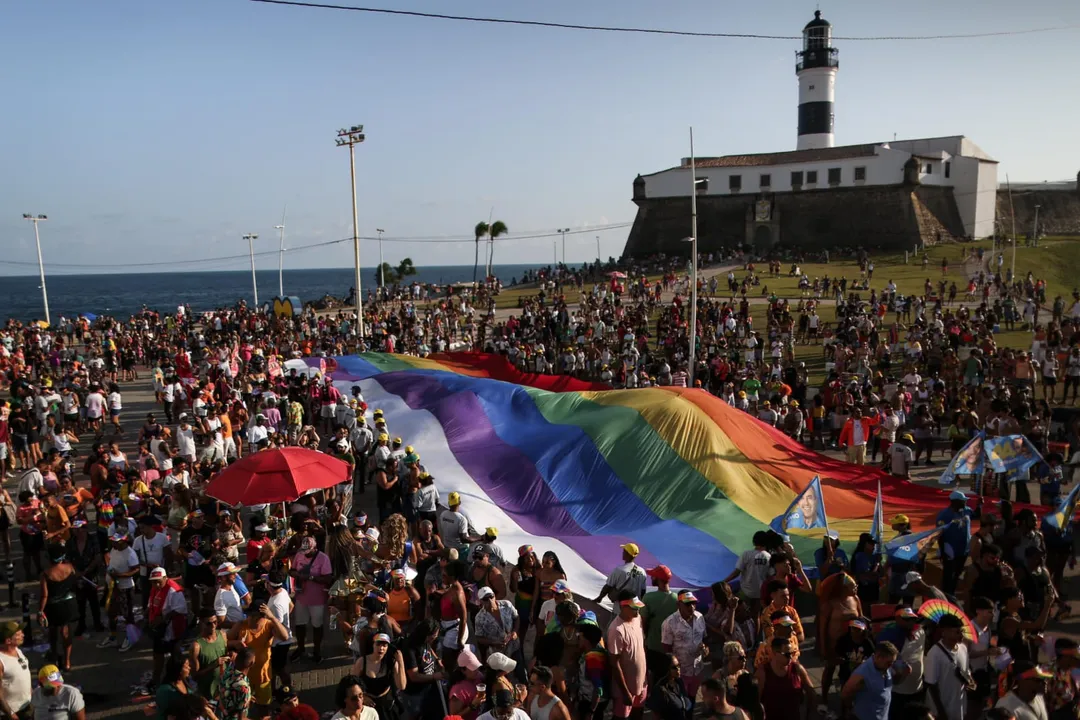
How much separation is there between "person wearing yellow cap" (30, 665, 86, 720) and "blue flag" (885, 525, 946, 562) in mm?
8146

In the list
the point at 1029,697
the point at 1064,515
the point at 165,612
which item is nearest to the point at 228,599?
the point at 165,612

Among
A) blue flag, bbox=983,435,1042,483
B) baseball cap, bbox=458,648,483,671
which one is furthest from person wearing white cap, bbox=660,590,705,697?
blue flag, bbox=983,435,1042,483

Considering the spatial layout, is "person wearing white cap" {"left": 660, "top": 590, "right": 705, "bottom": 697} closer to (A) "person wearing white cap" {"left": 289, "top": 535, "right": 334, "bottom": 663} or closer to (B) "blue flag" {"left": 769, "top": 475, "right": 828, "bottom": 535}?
(A) "person wearing white cap" {"left": 289, "top": 535, "right": 334, "bottom": 663}

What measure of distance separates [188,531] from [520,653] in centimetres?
445

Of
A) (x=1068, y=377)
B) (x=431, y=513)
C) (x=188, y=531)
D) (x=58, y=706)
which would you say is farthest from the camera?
(x=1068, y=377)

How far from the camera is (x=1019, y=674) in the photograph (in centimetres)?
581

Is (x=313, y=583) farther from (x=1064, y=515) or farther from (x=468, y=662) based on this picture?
(x=1064, y=515)

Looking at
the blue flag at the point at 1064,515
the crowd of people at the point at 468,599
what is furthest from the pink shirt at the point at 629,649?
the blue flag at the point at 1064,515

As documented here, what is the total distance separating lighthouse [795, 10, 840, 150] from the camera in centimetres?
6556

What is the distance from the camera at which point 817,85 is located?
216ft

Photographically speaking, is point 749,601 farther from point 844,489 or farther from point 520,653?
point 844,489

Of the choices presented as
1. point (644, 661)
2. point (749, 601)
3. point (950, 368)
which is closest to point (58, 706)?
point (644, 661)

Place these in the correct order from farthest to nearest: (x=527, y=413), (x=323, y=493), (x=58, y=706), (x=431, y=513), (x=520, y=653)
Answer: (x=527, y=413), (x=323, y=493), (x=431, y=513), (x=520, y=653), (x=58, y=706)

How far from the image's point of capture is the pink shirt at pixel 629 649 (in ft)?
21.5
